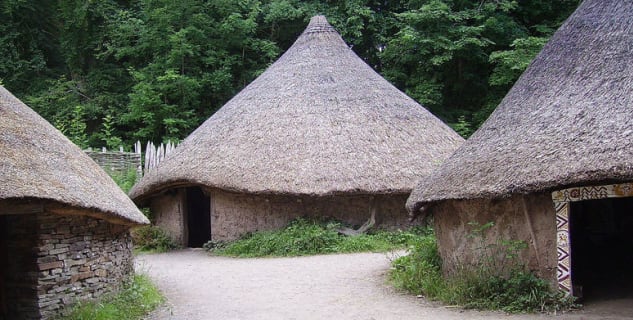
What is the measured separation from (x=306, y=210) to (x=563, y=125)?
7.49m

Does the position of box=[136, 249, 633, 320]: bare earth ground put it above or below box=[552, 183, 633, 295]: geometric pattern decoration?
below

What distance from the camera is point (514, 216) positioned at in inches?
329

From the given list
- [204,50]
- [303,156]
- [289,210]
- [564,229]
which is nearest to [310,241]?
[289,210]

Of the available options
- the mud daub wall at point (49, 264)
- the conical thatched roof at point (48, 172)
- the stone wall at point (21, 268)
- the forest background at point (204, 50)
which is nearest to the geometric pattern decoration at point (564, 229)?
the conical thatched roof at point (48, 172)

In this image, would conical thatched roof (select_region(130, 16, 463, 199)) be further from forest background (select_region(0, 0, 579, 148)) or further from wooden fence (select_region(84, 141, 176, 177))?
forest background (select_region(0, 0, 579, 148))

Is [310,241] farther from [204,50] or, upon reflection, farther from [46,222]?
[204,50]

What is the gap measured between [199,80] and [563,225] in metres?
18.9

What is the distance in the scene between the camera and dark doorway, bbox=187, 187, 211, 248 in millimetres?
18438

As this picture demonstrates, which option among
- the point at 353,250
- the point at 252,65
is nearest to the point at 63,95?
the point at 252,65

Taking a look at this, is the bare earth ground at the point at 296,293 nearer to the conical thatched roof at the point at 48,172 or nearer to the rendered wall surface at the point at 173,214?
the conical thatched roof at the point at 48,172

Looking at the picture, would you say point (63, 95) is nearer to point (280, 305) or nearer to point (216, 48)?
point (216, 48)

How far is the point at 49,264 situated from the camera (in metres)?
7.64

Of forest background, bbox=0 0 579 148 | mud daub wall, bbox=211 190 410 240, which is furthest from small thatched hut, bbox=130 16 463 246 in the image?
forest background, bbox=0 0 579 148

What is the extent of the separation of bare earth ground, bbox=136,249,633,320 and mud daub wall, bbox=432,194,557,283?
0.81m
